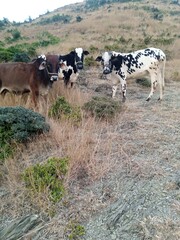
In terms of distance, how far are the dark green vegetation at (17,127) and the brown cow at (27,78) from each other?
1.67m

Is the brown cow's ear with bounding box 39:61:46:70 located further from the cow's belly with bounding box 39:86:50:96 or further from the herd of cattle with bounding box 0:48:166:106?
the cow's belly with bounding box 39:86:50:96

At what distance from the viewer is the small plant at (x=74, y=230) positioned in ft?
11.7

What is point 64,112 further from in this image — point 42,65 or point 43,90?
point 42,65

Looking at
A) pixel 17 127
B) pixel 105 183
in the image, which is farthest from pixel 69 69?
pixel 105 183

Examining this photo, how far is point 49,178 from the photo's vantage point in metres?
4.28

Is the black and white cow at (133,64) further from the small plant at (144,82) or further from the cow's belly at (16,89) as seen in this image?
the cow's belly at (16,89)

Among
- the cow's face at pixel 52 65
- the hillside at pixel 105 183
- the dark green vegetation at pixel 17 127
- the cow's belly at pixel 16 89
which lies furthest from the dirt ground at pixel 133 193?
the cow's belly at pixel 16 89

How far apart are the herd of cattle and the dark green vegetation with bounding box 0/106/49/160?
5.49 ft

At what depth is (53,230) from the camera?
3678 millimetres

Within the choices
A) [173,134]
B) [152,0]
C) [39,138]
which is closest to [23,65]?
[39,138]

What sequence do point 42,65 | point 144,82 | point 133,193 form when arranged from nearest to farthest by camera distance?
1. point 133,193
2. point 42,65
3. point 144,82

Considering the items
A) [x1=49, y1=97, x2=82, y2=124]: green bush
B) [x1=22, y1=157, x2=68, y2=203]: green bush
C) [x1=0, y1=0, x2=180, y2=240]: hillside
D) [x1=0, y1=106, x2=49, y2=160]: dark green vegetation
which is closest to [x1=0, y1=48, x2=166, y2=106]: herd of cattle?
[x1=0, y1=0, x2=180, y2=240]: hillside

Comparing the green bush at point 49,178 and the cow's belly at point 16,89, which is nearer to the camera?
the green bush at point 49,178

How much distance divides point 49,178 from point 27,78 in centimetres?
395
